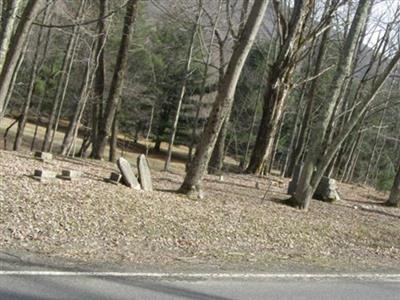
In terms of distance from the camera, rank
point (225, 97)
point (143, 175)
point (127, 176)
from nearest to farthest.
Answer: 1. point (127, 176)
2. point (225, 97)
3. point (143, 175)

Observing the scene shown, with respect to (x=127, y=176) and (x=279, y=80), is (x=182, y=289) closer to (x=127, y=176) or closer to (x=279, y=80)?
(x=127, y=176)

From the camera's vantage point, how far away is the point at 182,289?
6879mm

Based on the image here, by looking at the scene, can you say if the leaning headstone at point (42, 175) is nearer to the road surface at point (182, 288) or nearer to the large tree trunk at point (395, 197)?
the road surface at point (182, 288)

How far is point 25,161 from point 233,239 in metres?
5.37

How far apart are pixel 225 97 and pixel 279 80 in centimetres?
990

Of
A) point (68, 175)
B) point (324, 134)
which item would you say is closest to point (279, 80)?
point (324, 134)

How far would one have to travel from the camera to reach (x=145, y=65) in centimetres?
4697

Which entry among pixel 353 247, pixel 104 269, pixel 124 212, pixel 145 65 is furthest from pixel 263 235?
pixel 145 65

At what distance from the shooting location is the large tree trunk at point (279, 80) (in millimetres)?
21781

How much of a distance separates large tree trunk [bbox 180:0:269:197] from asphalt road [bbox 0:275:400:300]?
5196 mm

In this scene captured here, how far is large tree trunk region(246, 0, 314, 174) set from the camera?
71.5 feet

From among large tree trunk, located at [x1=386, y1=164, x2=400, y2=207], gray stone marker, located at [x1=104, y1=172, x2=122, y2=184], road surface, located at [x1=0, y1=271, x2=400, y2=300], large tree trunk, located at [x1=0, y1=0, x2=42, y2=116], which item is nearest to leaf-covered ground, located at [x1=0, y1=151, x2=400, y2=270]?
gray stone marker, located at [x1=104, y1=172, x2=122, y2=184]

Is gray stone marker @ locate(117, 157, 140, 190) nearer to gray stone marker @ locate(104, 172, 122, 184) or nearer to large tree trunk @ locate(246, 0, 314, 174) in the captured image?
gray stone marker @ locate(104, 172, 122, 184)

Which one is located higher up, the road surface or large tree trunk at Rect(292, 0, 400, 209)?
large tree trunk at Rect(292, 0, 400, 209)
